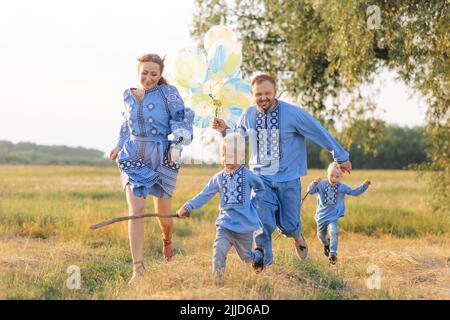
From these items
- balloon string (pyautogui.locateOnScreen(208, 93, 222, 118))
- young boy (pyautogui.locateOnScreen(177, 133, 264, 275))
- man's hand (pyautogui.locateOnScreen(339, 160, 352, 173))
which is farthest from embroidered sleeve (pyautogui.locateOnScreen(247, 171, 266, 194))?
balloon string (pyautogui.locateOnScreen(208, 93, 222, 118))

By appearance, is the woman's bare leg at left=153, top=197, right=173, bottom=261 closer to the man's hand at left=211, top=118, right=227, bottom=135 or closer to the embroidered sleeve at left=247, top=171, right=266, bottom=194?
the man's hand at left=211, top=118, right=227, bottom=135

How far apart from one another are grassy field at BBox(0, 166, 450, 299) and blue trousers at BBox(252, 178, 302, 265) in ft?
1.04

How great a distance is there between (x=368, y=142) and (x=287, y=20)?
10.4 ft

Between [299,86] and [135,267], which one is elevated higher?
[299,86]

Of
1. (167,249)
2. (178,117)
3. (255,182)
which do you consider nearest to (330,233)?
(167,249)

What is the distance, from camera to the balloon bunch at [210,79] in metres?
9.47

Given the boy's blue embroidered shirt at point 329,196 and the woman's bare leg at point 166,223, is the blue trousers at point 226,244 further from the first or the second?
the boy's blue embroidered shirt at point 329,196

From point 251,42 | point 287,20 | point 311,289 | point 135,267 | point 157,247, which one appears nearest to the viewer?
point 311,289

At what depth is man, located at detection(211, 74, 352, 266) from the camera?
831cm
